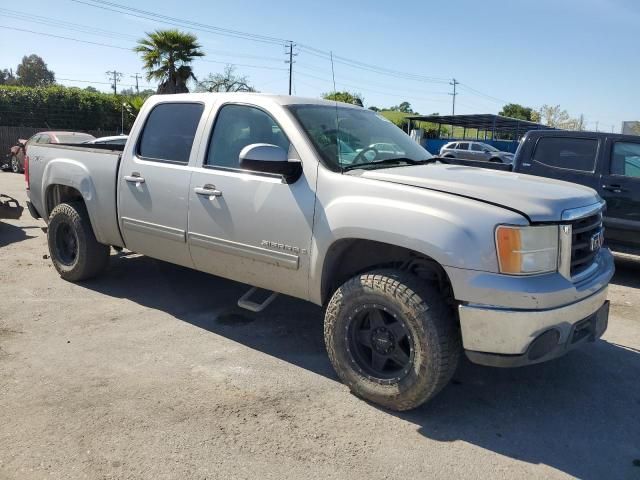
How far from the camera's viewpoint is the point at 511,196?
127 inches

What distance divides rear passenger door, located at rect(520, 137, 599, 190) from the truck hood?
371 cm

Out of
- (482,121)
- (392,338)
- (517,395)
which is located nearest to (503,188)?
(392,338)

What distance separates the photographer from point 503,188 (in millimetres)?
3381

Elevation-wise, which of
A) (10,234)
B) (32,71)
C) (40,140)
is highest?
(32,71)

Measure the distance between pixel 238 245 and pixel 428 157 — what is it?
1742 mm

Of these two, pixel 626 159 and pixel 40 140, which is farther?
pixel 40 140

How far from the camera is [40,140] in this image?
1752cm

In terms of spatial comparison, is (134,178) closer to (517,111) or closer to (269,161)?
(269,161)

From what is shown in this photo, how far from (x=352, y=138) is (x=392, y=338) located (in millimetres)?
1587

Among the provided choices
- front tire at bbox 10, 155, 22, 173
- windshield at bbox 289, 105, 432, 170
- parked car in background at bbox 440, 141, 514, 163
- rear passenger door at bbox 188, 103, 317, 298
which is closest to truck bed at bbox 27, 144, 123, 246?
rear passenger door at bbox 188, 103, 317, 298

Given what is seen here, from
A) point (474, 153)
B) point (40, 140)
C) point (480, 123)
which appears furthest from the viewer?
point (480, 123)

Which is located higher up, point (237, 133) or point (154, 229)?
point (237, 133)

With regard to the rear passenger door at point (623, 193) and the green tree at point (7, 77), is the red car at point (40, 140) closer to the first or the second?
the rear passenger door at point (623, 193)

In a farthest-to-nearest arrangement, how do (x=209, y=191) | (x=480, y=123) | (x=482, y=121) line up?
(x=480, y=123)
(x=482, y=121)
(x=209, y=191)
